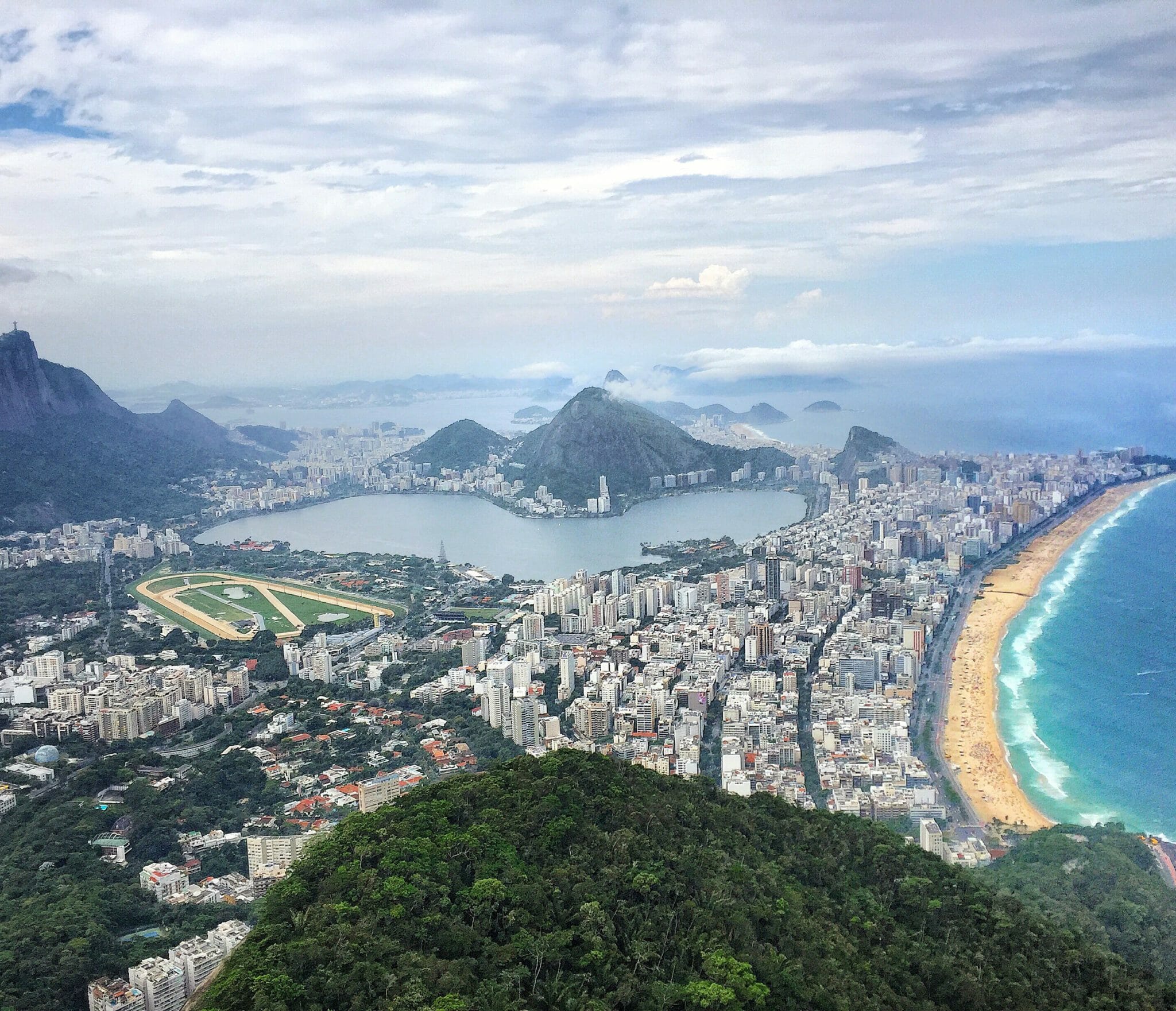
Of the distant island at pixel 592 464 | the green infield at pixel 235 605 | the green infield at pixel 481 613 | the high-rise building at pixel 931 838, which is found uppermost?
the distant island at pixel 592 464

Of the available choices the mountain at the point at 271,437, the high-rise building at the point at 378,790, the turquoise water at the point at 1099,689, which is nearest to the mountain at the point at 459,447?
the mountain at the point at 271,437

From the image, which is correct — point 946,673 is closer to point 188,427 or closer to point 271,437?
point 188,427

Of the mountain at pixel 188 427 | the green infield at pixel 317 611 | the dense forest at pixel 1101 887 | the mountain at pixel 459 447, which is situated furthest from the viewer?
the mountain at pixel 459 447

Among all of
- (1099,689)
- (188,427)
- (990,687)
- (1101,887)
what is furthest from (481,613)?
(188,427)

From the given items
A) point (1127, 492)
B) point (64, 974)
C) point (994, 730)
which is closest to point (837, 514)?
point (1127, 492)

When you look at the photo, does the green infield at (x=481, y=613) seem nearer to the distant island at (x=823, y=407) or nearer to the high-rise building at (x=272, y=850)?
the high-rise building at (x=272, y=850)
